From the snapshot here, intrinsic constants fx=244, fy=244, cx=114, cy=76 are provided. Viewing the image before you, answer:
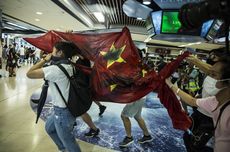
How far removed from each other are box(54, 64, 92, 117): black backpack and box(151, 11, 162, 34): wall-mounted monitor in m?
5.29

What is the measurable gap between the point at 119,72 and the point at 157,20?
15.9ft

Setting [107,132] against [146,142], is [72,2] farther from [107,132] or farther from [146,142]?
[146,142]

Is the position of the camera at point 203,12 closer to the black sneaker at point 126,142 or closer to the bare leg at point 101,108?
the black sneaker at point 126,142

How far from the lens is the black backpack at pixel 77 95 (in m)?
2.52

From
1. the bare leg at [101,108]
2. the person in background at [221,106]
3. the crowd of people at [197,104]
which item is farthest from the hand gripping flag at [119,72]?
the bare leg at [101,108]

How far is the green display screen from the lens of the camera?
710 centimetres

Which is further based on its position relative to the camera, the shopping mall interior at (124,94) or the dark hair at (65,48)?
the dark hair at (65,48)

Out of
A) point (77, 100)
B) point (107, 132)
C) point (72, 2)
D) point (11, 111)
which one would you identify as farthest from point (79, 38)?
point (72, 2)

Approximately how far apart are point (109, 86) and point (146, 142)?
1482 mm

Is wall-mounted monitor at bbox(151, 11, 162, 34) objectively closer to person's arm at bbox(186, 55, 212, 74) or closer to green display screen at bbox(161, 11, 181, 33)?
green display screen at bbox(161, 11, 181, 33)

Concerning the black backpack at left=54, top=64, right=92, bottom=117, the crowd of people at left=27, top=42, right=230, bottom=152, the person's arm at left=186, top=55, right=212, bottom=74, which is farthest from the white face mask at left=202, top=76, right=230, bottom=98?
the black backpack at left=54, top=64, right=92, bottom=117

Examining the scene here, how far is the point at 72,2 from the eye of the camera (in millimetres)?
7809

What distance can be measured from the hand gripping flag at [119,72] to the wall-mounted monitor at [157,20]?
4316 millimetres

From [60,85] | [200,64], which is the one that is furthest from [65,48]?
[200,64]
